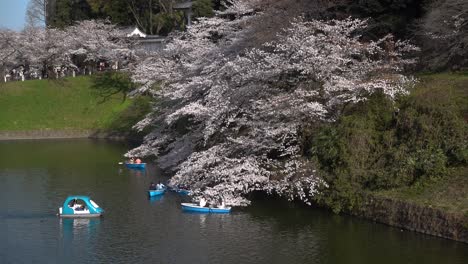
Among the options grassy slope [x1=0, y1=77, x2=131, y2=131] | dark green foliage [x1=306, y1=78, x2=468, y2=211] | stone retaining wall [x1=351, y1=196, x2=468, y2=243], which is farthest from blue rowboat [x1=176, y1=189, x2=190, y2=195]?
grassy slope [x1=0, y1=77, x2=131, y2=131]

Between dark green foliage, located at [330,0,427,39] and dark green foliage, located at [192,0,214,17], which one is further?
dark green foliage, located at [192,0,214,17]

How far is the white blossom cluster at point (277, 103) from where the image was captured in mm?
21609

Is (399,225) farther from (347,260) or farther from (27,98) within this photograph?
(27,98)

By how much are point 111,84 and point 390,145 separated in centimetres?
3532

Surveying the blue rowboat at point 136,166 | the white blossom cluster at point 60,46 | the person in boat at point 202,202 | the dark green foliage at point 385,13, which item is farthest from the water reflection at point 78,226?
the white blossom cluster at point 60,46

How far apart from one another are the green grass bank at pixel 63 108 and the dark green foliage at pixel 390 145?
1054 inches

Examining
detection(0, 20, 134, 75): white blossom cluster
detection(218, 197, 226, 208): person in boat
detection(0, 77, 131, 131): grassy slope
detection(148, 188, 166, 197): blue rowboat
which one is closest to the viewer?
detection(218, 197, 226, 208): person in boat

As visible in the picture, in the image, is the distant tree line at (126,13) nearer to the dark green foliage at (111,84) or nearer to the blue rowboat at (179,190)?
the dark green foliage at (111,84)

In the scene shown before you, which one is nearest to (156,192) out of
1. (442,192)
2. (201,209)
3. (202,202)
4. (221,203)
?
(202,202)

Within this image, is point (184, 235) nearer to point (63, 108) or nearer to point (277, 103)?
point (277, 103)

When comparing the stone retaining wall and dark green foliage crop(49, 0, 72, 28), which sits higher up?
dark green foliage crop(49, 0, 72, 28)

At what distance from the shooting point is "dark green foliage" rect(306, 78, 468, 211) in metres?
19.1

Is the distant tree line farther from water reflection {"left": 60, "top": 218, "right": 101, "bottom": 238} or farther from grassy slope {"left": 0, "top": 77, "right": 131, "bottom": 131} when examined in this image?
water reflection {"left": 60, "top": 218, "right": 101, "bottom": 238}

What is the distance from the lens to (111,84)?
51.3 m
